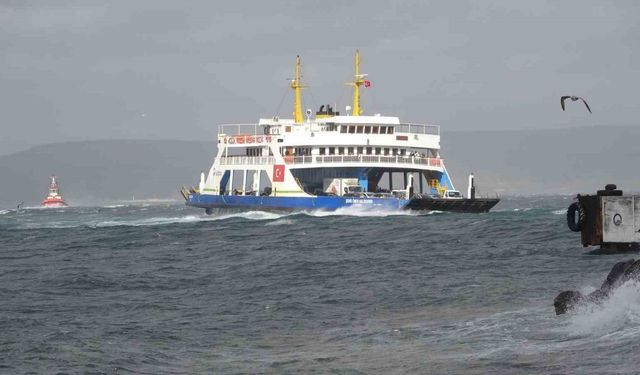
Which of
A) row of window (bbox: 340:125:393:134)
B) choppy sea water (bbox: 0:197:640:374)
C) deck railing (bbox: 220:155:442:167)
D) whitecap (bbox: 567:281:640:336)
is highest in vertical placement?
row of window (bbox: 340:125:393:134)

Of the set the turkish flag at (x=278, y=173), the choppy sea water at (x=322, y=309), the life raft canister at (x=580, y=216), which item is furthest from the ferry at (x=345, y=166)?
the life raft canister at (x=580, y=216)

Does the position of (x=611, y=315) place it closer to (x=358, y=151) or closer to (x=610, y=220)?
(x=610, y=220)

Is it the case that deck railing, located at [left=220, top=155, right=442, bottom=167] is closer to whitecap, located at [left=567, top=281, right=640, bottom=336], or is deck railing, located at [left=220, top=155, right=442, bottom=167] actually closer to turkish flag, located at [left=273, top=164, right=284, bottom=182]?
turkish flag, located at [left=273, top=164, right=284, bottom=182]

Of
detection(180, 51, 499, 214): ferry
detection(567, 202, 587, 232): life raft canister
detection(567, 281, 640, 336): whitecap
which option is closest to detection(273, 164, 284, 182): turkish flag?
detection(180, 51, 499, 214): ferry

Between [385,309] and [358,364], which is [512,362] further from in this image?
[385,309]

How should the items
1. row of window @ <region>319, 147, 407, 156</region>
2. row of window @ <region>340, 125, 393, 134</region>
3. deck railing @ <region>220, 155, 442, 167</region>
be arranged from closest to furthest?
deck railing @ <region>220, 155, 442, 167</region>, row of window @ <region>319, 147, 407, 156</region>, row of window @ <region>340, 125, 393, 134</region>

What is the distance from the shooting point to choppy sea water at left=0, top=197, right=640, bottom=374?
17.8 meters

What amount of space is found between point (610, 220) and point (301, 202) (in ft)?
156

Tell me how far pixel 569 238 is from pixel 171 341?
74.8ft

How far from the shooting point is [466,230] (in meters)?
48.3

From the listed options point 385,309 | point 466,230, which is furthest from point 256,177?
point 385,309

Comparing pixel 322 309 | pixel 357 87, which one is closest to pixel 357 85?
pixel 357 87

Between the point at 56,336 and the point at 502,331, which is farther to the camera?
the point at 56,336

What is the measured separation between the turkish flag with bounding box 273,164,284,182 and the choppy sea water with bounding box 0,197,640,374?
2619cm
